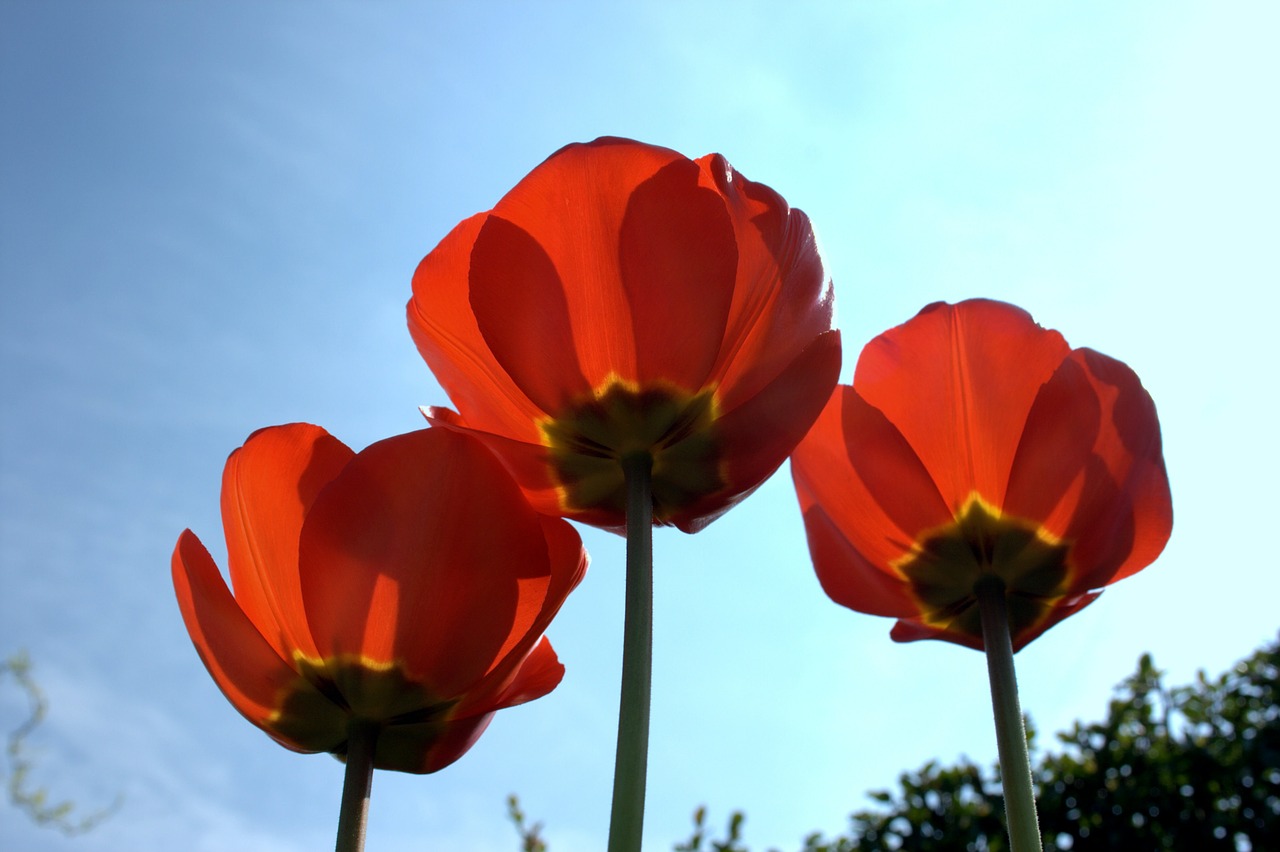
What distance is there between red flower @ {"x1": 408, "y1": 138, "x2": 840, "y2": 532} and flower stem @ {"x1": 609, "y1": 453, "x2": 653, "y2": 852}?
51 mm

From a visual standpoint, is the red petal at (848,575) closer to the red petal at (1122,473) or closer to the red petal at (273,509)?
the red petal at (1122,473)

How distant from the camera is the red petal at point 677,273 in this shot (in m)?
0.48

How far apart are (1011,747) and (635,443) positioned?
216 mm

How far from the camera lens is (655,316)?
492 mm

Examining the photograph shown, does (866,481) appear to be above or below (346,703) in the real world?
above

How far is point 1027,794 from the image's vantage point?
1.55ft

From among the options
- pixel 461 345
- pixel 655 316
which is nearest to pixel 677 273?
pixel 655 316

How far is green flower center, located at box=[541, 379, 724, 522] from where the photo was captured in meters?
0.51

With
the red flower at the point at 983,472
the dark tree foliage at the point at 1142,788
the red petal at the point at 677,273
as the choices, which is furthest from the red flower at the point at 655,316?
the dark tree foliage at the point at 1142,788

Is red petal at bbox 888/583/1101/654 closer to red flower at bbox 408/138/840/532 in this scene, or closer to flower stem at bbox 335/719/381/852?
red flower at bbox 408/138/840/532

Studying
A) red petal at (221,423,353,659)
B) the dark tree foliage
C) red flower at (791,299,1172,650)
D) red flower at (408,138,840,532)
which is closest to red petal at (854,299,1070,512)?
red flower at (791,299,1172,650)

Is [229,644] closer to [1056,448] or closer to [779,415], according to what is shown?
[779,415]

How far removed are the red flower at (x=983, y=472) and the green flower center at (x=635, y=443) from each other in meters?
0.12

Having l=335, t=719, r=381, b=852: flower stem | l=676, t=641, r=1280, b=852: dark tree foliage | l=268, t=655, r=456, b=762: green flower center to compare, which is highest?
l=676, t=641, r=1280, b=852: dark tree foliage
